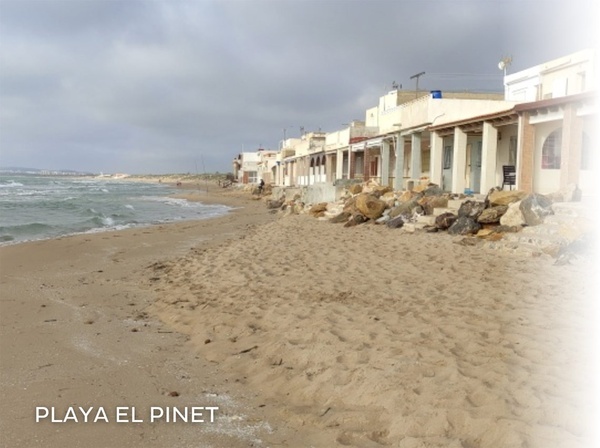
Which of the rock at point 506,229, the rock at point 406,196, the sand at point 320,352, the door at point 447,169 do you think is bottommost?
the sand at point 320,352

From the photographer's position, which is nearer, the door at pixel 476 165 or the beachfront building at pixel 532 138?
the beachfront building at pixel 532 138

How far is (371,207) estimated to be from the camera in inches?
675

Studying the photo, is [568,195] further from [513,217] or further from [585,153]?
[585,153]

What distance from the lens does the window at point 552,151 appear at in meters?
15.7

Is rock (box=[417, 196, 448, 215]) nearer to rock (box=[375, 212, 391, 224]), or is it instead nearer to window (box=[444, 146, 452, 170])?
rock (box=[375, 212, 391, 224])

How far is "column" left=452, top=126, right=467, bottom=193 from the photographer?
1948 cm

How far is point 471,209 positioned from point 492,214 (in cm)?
88

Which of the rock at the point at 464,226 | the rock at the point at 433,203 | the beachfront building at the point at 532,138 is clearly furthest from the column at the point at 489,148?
the rock at the point at 464,226

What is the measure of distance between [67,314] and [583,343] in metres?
6.91

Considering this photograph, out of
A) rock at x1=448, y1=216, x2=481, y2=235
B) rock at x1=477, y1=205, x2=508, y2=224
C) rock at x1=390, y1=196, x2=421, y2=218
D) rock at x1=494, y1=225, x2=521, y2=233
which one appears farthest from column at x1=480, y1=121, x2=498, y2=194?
rock at x1=494, y1=225, x2=521, y2=233

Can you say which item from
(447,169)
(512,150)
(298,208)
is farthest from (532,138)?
(298,208)

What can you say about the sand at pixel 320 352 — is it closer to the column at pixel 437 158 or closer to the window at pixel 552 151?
the window at pixel 552 151

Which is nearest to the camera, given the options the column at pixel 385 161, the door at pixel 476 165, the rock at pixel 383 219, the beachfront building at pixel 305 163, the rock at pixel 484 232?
Answer: the rock at pixel 484 232

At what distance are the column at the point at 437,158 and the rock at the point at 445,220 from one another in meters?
7.63
